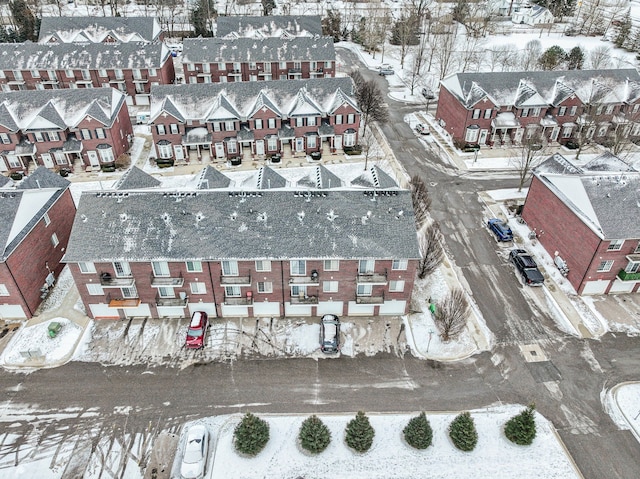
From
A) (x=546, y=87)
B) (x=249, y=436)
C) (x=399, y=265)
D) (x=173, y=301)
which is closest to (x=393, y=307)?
(x=399, y=265)

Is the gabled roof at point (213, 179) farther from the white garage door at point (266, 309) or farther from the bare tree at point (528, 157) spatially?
Result: the bare tree at point (528, 157)

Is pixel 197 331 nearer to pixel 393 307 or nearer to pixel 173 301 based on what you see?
pixel 173 301

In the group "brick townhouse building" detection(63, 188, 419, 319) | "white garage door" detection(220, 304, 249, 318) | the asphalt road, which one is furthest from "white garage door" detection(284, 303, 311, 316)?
the asphalt road

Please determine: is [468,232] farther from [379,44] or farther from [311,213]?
[379,44]

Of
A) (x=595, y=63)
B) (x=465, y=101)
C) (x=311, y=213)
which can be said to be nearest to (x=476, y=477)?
(x=311, y=213)

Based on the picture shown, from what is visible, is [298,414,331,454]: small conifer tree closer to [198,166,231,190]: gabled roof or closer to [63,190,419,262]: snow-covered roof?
[63,190,419,262]: snow-covered roof

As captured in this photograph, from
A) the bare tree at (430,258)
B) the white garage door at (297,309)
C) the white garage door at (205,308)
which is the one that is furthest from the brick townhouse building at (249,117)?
the white garage door at (297,309)
